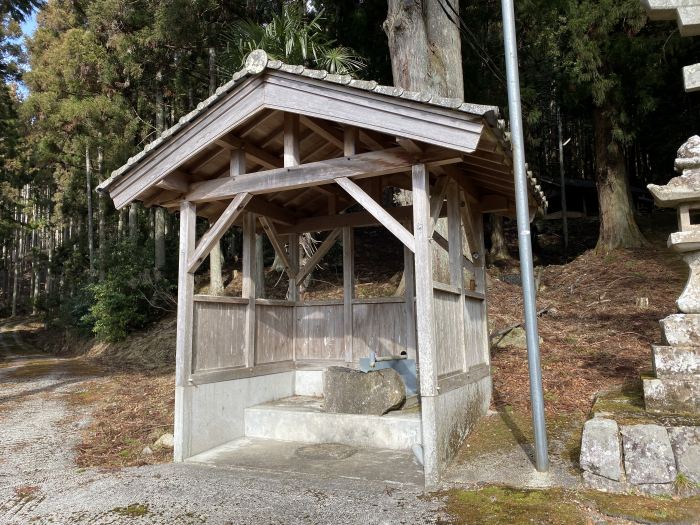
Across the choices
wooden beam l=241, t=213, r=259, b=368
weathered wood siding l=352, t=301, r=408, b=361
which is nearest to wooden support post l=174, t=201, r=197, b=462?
wooden beam l=241, t=213, r=259, b=368

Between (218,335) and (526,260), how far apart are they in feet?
11.1

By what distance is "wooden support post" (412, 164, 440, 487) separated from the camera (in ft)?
13.1

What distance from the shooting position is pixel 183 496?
12.6ft

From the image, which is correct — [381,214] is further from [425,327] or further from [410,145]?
[425,327]

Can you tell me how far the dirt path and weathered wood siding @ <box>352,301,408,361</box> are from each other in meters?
2.57

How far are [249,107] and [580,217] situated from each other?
20.2 m

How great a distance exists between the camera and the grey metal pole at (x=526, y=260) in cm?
391

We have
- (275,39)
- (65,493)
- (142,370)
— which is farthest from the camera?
(142,370)

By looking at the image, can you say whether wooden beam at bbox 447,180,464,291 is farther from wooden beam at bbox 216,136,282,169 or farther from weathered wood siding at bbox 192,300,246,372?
weathered wood siding at bbox 192,300,246,372

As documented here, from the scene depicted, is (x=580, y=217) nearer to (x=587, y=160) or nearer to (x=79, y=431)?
(x=587, y=160)

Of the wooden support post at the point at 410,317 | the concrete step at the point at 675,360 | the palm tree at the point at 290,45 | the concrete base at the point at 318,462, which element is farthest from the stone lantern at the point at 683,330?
the palm tree at the point at 290,45

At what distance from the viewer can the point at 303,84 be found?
466 cm

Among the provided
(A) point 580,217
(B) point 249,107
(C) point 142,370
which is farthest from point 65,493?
(A) point 580,217

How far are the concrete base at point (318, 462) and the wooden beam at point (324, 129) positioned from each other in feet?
10.5
